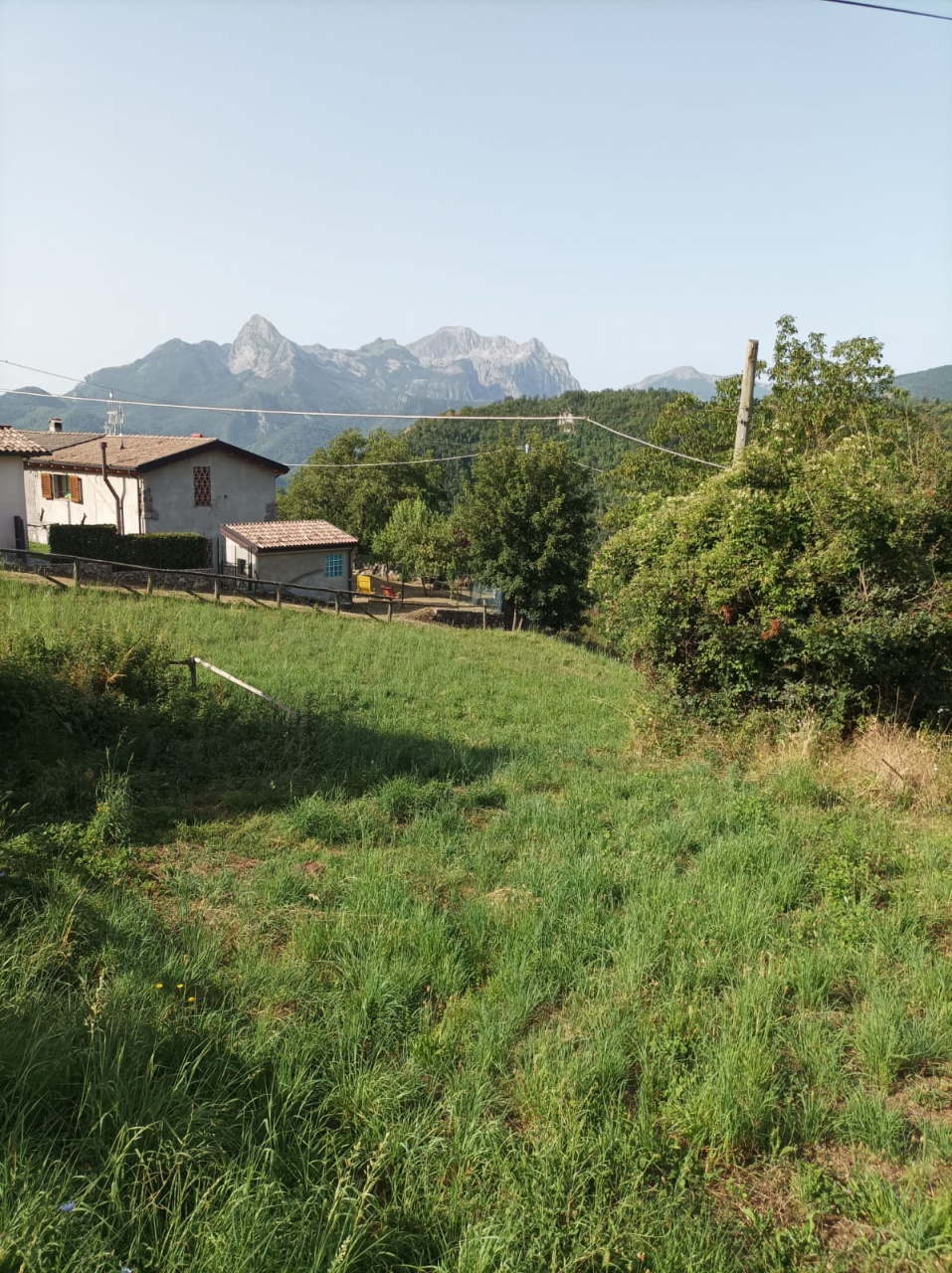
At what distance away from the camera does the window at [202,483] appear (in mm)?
32062

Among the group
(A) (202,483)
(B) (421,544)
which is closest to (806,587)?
(A) (202,483)

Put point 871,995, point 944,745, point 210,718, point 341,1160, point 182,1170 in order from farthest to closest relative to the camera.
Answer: point 210,718 → point 944,745 → point 871,995 → point 341,1160 → point 182,1170

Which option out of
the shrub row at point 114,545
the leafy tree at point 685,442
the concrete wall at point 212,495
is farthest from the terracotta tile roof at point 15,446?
the leafy tree at point 685,442

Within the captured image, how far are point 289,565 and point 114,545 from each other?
6342 millimetres

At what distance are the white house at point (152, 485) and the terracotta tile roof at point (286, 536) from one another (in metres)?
1.42

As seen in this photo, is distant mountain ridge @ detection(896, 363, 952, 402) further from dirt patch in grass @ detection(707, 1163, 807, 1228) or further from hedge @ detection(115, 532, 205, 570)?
dirt patch in grass @ detection(707, 1163, 807, 1228)

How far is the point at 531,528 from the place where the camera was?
3531 centimetres

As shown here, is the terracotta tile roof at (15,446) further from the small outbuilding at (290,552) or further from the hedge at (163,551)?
the small outbuilding at (290,552)

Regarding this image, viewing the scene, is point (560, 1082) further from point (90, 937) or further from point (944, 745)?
point (944, 745)

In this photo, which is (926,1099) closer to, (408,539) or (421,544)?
(421,544)

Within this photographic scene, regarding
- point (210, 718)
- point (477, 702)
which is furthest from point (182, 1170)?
point (477, 702)

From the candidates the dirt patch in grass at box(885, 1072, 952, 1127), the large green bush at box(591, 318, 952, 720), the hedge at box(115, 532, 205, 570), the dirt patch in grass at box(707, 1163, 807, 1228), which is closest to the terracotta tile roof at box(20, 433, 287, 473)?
the hedge at box(115, 532, 205, 570)

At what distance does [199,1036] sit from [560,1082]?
1653 millimetres

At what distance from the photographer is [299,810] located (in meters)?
6.84
